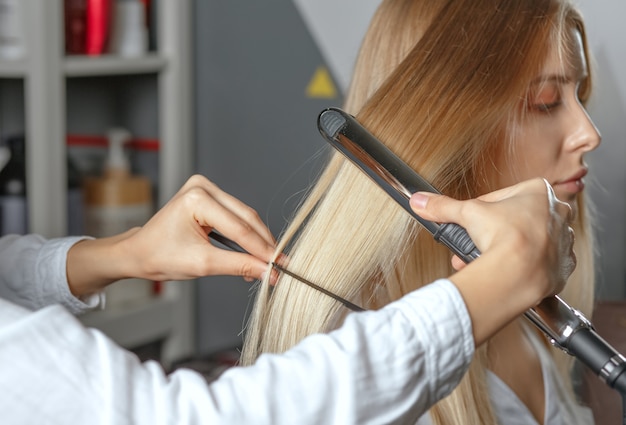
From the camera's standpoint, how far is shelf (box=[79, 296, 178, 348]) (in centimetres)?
147

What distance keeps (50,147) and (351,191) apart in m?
0.69

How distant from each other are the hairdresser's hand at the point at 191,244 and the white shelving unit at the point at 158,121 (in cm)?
58

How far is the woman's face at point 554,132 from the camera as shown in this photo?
921 millimetres

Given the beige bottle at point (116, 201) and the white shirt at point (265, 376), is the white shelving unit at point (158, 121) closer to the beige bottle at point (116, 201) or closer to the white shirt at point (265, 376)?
the beige bottle at point (116, 201)

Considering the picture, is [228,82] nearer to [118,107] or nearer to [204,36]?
[204,36]

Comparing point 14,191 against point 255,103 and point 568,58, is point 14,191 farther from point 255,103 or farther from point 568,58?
point 568,58

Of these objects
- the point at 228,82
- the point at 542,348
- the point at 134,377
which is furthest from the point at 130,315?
the point at 134,377

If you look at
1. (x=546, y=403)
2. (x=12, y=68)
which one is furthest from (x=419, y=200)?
(x=12, y=68)

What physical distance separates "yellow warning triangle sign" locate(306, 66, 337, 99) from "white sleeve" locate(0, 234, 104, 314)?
90 centimetres

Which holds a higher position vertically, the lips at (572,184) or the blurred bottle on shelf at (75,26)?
the blurred bottle on shelf at (75,26)

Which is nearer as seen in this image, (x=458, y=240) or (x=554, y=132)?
(x=458, y=240)

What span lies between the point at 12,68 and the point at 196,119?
1.54ft

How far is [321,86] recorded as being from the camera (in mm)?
1695

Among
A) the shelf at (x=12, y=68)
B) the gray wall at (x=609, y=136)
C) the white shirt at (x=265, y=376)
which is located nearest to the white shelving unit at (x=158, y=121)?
the shelf at (x=12, y=68)
